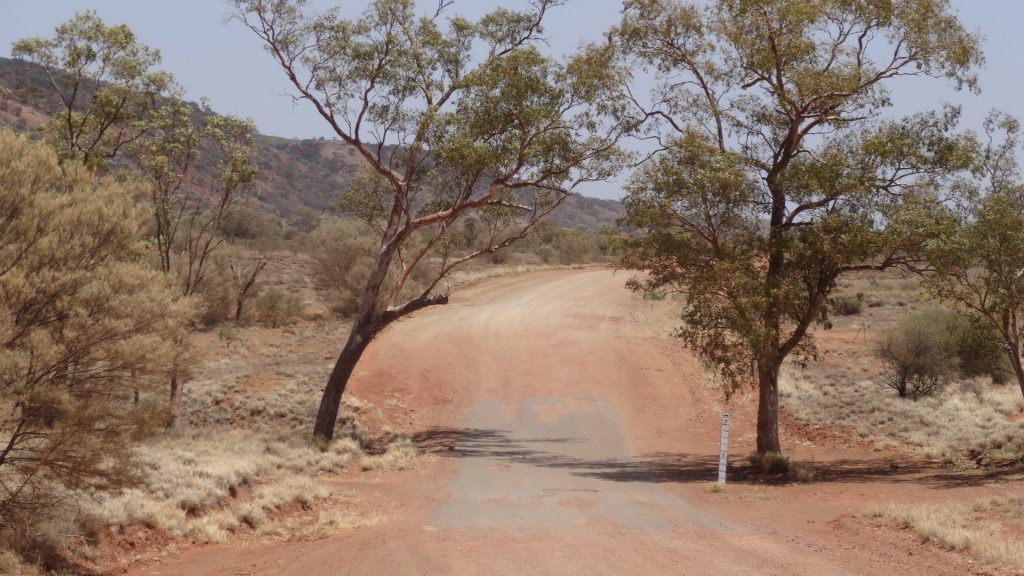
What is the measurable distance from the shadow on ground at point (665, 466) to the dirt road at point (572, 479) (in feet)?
0.29

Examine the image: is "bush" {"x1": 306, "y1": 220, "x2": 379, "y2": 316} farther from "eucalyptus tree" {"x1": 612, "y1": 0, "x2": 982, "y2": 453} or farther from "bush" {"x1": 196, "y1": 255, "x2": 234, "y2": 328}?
"eucalyptus tree" {"x1": 612, "y1": 0, "x2": 982, "y2": 453}

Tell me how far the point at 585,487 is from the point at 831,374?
17.0 meters

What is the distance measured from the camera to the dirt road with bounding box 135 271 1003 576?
934cm

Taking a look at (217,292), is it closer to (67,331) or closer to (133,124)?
(133,124)

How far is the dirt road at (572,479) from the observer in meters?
9.34

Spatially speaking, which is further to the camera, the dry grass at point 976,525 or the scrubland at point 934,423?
the scrubland at point 934,423

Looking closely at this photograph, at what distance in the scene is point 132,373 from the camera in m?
9.32

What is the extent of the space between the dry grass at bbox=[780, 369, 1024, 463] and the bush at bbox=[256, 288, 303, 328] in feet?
66.2

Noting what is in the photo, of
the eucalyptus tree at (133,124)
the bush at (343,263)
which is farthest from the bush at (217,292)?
the eucalyptus tree at (133,124)

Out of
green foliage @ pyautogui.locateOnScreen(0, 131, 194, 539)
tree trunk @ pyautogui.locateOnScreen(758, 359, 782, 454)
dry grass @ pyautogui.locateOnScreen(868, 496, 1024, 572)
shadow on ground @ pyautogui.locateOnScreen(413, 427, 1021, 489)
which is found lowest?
shadow on ground @ pyautogui.locateOnScreen(413, 427, 1021, 489)

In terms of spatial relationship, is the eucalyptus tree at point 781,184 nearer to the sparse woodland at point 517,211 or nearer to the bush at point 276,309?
the sparse woodland at point 517,211

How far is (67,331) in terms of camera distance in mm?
8641

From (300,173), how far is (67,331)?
97.0 meters

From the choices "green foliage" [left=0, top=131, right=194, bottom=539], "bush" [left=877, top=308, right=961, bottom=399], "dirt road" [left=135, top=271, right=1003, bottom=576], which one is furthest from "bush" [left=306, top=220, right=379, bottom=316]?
"green foliage" [left=0, top=131, right=194, bottom=539]
